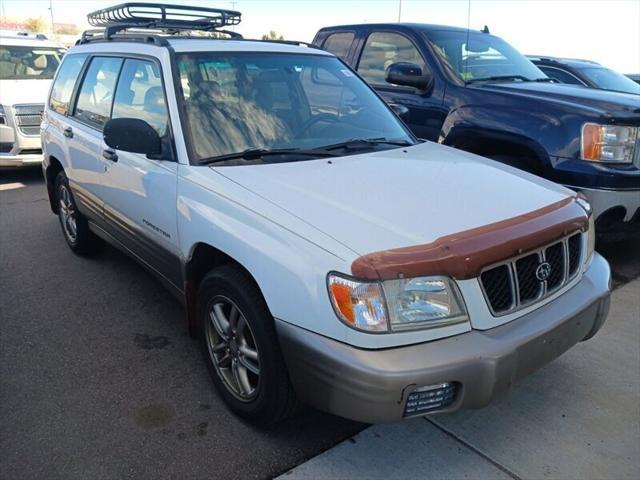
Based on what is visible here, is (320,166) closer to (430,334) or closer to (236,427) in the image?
(430,334)

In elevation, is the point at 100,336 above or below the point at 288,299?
below

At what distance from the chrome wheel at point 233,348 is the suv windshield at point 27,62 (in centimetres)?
763

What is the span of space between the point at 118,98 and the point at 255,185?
1709mm

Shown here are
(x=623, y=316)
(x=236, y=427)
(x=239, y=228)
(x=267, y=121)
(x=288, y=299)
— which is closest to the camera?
(x=288, y=299)

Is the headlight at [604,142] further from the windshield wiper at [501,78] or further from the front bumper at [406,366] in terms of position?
the front bumper at [406,366]

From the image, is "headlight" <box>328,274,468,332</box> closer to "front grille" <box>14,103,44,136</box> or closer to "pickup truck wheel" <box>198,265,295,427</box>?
"pickup truck wheel" <box>198,265,295,427</box>

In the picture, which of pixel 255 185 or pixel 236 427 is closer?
pixel 255 185

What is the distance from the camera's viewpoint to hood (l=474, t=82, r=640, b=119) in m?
4.11

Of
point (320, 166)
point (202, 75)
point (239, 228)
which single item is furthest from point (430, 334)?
point (202, 75)

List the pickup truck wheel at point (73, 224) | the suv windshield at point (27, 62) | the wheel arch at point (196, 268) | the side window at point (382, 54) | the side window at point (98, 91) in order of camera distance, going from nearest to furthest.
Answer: the wheel arch at point (196, 268) < the side window at point (98, 91) < the pickup truck wheel at point (73, 224) < the side window at point (382, 54) < the suv windshield at point (27, 62)

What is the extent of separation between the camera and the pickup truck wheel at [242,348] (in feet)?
7.75

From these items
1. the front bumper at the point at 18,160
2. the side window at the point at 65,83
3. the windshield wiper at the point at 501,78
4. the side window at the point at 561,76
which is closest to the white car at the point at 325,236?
the side window at the point at 65,83

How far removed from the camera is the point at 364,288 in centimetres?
203

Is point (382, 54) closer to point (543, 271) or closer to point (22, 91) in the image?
point (543, 271)
